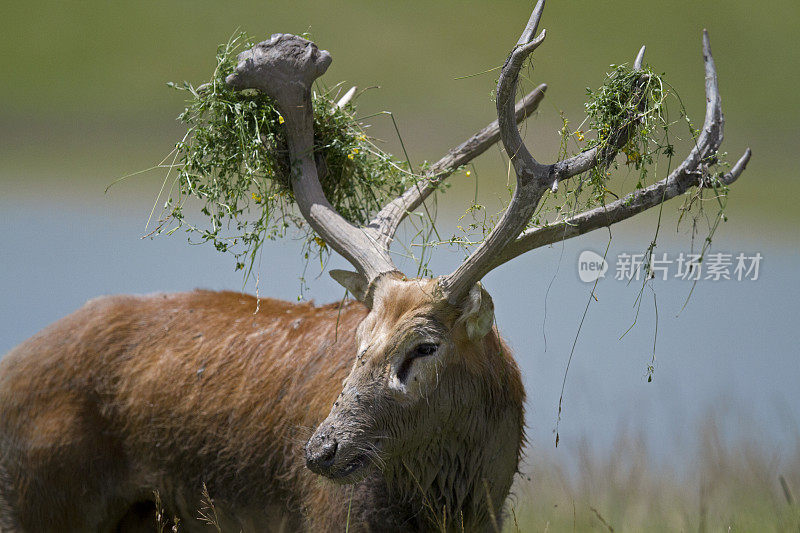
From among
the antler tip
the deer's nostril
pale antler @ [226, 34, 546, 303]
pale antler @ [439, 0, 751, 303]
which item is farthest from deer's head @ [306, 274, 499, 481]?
the antler tip

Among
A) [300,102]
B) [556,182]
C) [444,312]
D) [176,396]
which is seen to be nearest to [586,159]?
[556,182]

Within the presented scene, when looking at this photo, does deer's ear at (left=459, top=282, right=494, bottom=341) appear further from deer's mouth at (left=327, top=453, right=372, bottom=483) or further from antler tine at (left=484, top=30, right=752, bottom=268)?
deer's mouth at (left=327, top=453, right=372, bottom=483)

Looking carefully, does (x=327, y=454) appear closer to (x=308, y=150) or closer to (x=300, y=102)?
(x=308, y=150)

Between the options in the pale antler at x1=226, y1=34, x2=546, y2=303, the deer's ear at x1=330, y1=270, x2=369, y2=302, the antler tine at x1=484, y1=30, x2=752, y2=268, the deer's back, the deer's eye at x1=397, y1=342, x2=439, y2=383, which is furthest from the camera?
the deer's back

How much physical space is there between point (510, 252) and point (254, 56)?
2.02 metres

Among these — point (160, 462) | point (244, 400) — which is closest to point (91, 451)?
point (160, 462)

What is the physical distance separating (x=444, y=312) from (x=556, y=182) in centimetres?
83

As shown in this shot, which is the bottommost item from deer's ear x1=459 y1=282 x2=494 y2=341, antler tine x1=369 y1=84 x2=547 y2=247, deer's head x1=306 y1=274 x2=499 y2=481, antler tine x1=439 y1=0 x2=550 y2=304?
deer's head x1=306 y1=274 x2=499 y2=481

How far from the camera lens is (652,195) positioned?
4.18 metres

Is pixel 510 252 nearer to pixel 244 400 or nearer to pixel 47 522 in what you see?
pixel 244 400

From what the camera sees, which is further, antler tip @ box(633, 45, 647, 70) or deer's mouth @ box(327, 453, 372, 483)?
antler tip @ box(633, 45, 647, 70)

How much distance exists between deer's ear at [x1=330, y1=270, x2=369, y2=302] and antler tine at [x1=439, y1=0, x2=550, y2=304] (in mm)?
606

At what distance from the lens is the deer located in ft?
13.3

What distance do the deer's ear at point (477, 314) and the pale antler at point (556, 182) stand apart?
5 centimetres
